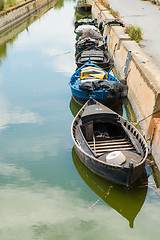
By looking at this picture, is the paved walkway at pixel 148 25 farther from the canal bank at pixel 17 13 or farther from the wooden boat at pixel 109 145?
the canal bank at pixel 17 13

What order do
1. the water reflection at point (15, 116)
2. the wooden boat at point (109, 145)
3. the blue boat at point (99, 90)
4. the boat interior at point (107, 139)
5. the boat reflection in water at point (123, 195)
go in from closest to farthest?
1. the wooden boat at point (109, 145)
2. the boat reflection in water at point (123, 195)
3. the boat interior at point (107, 139)
4. the blue boat at point (99, 90)
5. the water reflection at point (15, 116)

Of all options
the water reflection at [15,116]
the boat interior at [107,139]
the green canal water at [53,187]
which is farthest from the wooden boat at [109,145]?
the water reflection at [15,116]

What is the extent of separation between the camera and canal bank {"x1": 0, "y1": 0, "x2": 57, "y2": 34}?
2983 centimetres

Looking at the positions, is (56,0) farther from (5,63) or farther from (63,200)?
(63,200)

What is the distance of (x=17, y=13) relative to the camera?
35.2 meters

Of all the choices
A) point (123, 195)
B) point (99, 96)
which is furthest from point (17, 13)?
point (123, 195)

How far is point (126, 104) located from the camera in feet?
42.2

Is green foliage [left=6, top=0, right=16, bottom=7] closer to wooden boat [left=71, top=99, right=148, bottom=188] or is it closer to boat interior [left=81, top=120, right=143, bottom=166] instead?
wooden boat [left=71, top=99, right=148, bottom=188]

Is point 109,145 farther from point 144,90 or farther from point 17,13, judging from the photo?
point 17,13

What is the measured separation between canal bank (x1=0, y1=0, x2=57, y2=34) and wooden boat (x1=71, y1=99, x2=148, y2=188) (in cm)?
2489

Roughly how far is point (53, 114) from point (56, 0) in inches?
2150

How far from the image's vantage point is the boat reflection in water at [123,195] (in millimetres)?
7275

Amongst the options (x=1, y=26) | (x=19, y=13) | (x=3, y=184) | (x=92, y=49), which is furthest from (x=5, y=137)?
(x=19, y=13)

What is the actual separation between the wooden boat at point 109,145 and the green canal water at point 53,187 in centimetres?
76
